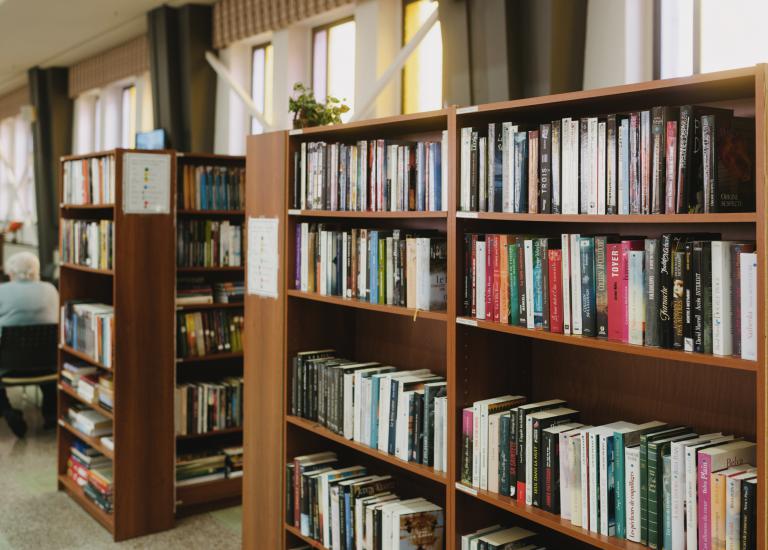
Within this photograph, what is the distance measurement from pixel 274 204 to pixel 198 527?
2.12 m

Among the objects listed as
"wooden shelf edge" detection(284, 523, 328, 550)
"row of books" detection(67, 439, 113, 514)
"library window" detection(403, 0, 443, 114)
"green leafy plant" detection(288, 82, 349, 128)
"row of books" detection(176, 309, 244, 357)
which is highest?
"library window" detection(403, 0, 443, 114)

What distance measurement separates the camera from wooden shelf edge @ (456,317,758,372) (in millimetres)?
1689

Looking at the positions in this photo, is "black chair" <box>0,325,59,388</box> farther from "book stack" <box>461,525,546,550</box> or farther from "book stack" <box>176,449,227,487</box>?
"book stack" <box>461,525,546,550</box>

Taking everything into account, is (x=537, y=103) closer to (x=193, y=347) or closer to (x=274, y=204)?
(x=274, y=204)

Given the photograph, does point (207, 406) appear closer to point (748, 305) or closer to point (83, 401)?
point (83, 401)

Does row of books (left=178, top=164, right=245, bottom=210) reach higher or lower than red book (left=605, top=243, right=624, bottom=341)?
higher

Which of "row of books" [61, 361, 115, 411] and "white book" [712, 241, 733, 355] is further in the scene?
"row of books" [61, 361, 115, 411]

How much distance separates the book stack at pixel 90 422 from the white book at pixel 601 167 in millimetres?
3445

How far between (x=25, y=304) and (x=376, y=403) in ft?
13.5

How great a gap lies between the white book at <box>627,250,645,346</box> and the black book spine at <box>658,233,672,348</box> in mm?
51

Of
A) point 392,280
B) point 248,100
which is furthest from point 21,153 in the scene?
point 392,280

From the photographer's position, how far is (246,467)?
11.3 ft

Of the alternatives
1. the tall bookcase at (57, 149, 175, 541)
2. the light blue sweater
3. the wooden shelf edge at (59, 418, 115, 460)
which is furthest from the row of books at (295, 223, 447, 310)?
the light blue sweater

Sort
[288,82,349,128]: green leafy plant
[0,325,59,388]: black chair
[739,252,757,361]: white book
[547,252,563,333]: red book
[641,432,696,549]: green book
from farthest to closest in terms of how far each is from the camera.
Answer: [0,325,59,388]: black chair < [288,82,349,128]: green leafy plant < [547,252,563,333]: red book < [641,432,696,549]: green book < [739,252,757,361]: white book
